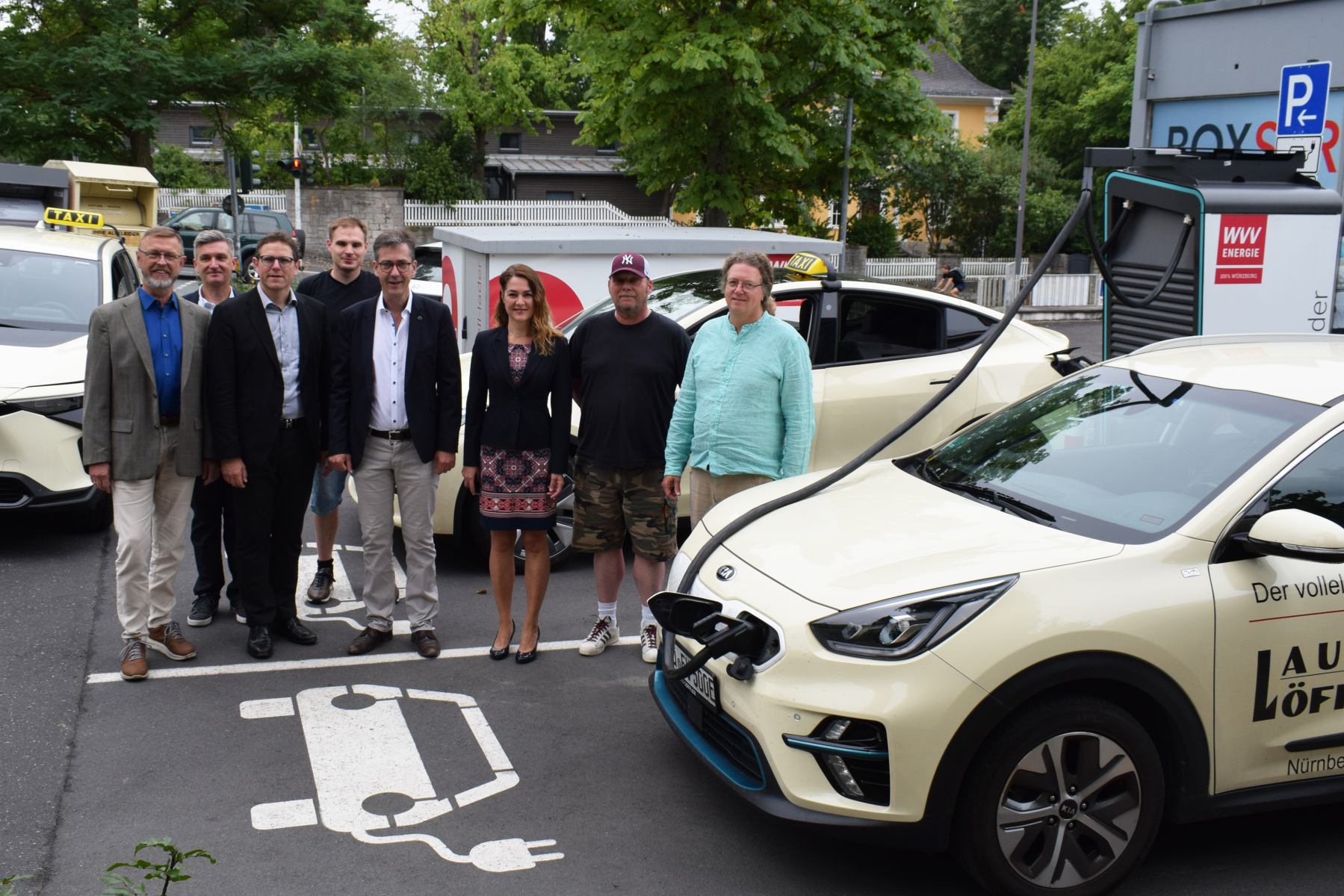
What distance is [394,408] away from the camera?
5.45 m

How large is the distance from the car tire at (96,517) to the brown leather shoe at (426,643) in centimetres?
275

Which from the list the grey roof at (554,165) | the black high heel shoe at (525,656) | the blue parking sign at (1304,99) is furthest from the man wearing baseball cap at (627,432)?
the grey roof at (554,165)

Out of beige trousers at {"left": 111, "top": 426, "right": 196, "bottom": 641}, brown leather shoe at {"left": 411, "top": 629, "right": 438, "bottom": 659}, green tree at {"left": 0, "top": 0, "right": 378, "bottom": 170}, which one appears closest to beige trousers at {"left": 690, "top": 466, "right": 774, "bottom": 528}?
brown leather shoe at {"left": 411, "top": 629, "right": 438, "bottom": 659}

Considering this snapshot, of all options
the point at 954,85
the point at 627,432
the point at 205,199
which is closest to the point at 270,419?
the point at 627,432

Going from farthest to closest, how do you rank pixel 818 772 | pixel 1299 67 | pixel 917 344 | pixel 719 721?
pixel 1299 67 < pixel 917 344 < pixel 719 721 < pixel 818 772

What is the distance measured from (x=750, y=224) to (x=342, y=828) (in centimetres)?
1444

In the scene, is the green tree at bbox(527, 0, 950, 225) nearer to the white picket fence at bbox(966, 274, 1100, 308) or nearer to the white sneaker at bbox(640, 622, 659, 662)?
the white picket fence at bbox(966, 274, 1100, 308)

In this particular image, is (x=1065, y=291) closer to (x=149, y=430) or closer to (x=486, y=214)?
(x=486, y=214)

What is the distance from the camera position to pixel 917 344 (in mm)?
7395

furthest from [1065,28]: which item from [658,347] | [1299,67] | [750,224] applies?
[658,347]

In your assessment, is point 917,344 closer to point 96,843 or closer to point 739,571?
point 739,571

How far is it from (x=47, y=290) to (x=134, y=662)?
3725 millimetres

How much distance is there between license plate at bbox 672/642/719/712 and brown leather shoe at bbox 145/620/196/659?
2616mm

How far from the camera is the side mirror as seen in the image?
3285 mm
